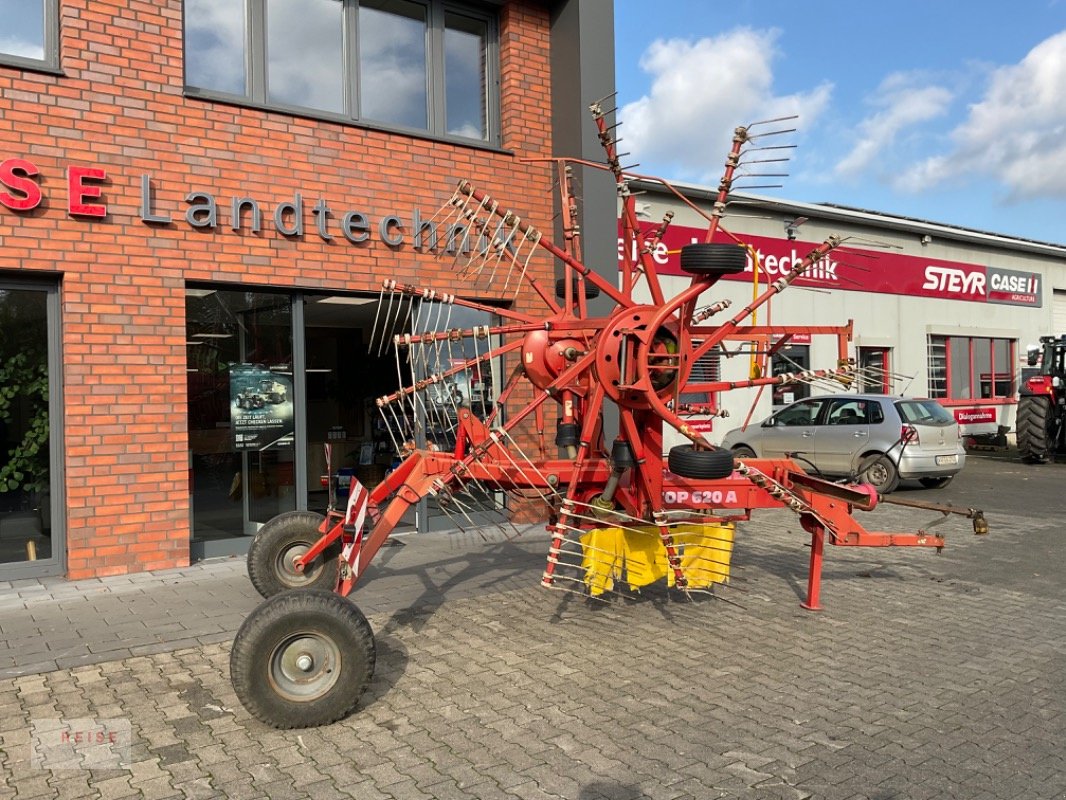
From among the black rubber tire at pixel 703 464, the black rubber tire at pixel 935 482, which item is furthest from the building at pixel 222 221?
the black rubber tire at pixel 935 482

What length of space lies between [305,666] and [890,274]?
728 inches

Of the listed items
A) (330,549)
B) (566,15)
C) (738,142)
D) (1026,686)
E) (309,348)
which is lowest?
(1026,686)

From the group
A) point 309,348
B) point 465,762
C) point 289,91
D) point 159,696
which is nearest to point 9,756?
point 159,696

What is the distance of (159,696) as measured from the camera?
467 centimetres

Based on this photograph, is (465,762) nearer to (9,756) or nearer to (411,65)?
(9,756)

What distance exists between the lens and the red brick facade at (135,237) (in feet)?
23.5

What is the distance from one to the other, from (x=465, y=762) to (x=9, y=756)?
2019 millimetres

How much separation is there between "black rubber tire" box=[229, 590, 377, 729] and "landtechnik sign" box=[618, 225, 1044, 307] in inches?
414

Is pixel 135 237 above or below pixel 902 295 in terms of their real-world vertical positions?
below

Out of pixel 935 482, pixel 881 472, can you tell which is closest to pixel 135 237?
pixel 881 472

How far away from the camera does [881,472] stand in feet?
44.4

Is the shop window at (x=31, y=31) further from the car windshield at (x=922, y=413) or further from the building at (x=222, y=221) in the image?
the car windshield at (x=922, y=413)

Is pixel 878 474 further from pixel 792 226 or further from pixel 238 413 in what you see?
pixel 238 413

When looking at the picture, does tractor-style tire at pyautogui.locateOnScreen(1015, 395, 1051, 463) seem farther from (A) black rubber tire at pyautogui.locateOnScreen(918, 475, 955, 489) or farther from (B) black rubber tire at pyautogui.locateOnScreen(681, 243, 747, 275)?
(B) black rubber tire at pyautogui.locateOnScreen(681, 243, 747, 275)
